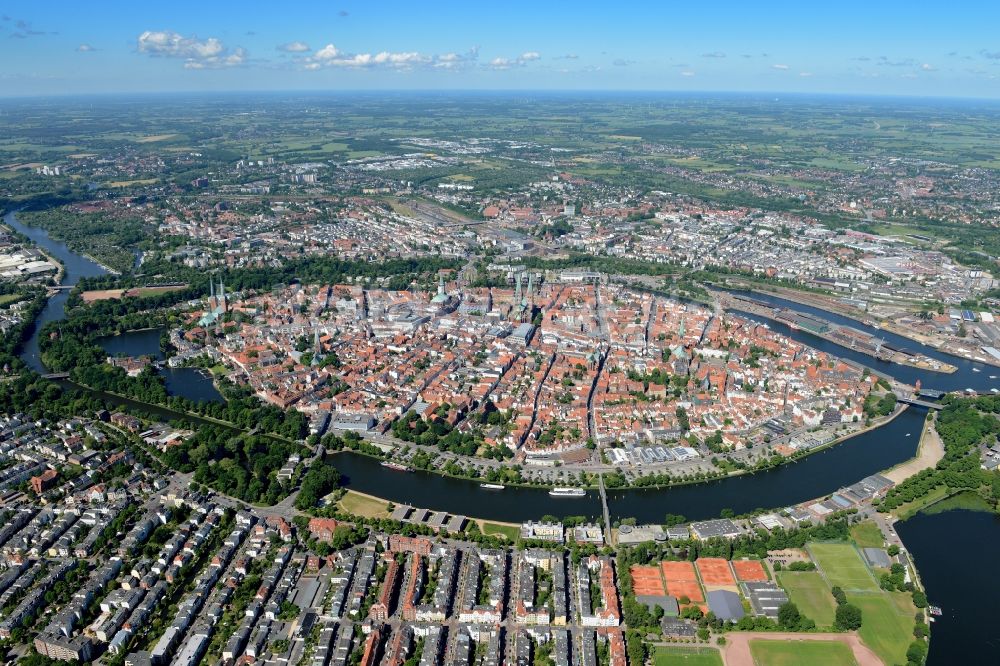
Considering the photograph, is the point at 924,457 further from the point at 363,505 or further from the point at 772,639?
the point at 363,505

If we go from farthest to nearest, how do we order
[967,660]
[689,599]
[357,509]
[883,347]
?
[883,347] → [357,509] → [689,599] → [967,660]

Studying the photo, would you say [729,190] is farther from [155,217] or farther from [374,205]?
[155,217]

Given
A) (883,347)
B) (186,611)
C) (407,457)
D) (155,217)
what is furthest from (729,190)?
(186,611)

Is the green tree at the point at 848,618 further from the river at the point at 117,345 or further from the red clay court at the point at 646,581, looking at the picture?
the river at the point at 117,345

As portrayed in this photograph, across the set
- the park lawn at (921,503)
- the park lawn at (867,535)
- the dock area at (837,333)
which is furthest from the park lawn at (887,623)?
the dock area at (837,333)

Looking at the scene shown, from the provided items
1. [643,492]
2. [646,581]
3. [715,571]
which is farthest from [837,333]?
[646,581]

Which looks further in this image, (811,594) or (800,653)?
(811,594)

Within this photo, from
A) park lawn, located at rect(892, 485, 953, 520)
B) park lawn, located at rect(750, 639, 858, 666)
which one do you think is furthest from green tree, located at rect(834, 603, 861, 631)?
park lawn, located at rect(892, 485, 953, 520)
